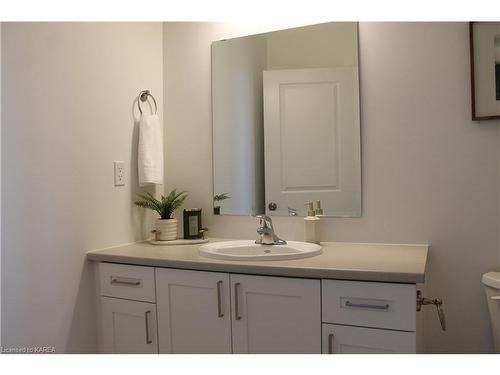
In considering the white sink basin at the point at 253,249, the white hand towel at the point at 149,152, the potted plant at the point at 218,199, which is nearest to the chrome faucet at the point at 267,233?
the white sink basin at the point at 253,249

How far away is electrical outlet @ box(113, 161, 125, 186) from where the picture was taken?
1814mm

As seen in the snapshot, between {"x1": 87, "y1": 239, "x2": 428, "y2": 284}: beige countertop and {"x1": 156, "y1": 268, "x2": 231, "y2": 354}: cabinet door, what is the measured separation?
0.05 m

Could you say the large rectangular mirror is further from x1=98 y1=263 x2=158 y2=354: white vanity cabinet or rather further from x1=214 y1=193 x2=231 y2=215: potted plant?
x1=98 y1=263 x2=158 y2=354: white vanity cabinet

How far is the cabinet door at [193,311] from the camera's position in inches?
57.4

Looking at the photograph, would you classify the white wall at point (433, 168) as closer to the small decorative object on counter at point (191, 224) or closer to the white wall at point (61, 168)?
the small decorative object on counter at point (191, 224)

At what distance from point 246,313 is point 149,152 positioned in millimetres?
919

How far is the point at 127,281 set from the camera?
161 centimetres

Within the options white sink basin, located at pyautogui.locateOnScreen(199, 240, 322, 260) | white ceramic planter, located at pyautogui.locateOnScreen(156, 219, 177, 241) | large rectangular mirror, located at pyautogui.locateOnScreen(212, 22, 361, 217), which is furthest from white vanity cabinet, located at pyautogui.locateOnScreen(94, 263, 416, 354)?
large rectangular mirror, located at pyautogui.locateOnScreen(212, 22, 361, 217)

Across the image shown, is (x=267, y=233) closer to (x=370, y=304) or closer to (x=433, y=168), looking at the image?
(x=370, y=304)

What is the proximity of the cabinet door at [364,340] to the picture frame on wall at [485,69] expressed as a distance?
3.07 ft

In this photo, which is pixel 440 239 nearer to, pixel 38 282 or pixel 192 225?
pixel 192 225

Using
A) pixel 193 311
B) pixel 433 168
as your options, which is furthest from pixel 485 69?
pixel 193 311

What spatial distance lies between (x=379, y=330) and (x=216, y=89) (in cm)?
137
